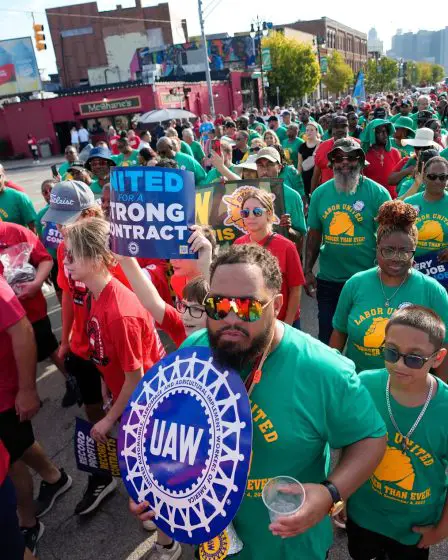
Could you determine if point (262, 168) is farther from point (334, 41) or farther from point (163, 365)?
point (334, 41)

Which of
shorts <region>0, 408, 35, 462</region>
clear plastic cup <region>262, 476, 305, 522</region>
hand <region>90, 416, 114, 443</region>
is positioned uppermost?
clear plastic cup <region>262, 476, 305, 522</region>

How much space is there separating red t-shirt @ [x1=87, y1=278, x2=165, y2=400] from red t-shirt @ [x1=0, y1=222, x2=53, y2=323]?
145cm

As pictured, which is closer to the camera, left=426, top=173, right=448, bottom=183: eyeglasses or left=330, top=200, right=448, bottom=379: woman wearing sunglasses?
left=330, top=200, right=448, bottom=379: woman wearing sunglasses

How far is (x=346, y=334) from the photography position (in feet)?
9.86

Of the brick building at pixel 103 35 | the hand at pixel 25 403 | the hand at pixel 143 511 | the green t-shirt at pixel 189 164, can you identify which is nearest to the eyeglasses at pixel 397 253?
the hand at pixel 143 511

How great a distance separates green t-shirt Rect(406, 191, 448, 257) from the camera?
146 inches

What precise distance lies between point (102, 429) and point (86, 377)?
0.84 metres

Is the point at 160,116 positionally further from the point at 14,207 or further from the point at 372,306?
the point at 372,306

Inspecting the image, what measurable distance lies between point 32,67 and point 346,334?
42068mm

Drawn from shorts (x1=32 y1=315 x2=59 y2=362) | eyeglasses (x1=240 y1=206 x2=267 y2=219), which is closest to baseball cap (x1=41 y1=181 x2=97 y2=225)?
shorts (x1=32 y1=315 x2=59 y2=362)

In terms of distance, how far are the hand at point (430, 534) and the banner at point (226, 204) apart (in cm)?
273

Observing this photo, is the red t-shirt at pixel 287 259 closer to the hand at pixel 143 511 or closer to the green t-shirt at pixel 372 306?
the green t-shirt at pixel 372 306

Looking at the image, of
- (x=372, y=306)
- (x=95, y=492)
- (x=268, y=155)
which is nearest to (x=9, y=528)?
(x=95, y=492)

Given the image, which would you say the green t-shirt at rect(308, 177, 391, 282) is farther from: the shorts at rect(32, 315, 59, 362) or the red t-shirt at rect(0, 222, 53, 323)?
the shorts at rect(32, 315, 59, 362)
